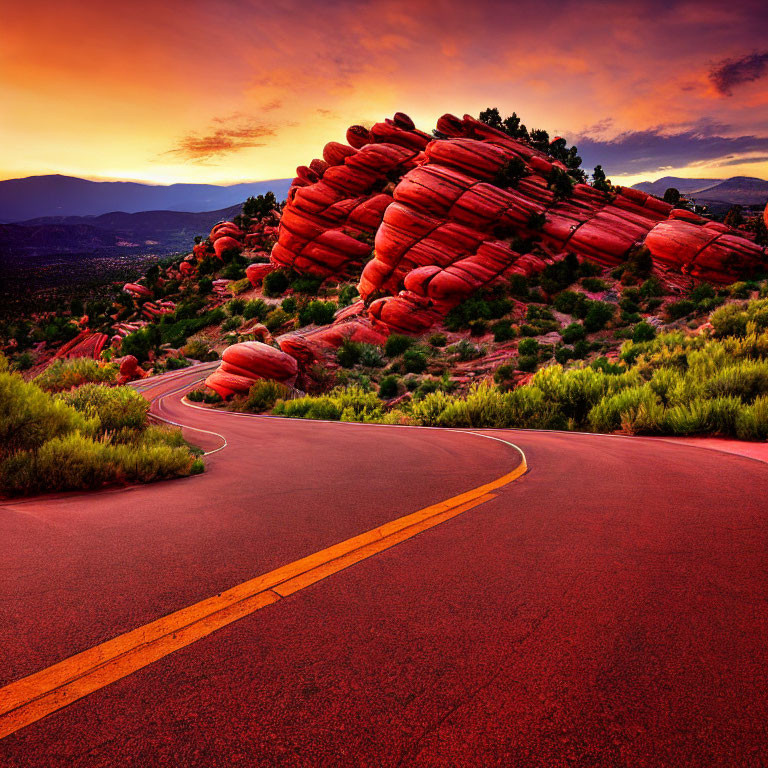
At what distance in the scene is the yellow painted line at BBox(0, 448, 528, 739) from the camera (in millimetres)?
1470

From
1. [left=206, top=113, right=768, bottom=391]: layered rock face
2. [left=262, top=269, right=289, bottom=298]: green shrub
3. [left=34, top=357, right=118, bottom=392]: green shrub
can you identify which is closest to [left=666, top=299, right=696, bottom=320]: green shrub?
[left=206, top=113, right=768, bottom=391]: layered rock face

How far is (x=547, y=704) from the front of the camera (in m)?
1.46

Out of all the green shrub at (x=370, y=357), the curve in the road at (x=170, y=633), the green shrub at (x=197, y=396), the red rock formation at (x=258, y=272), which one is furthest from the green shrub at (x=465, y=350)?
the red rock formation at (x=258, y=272)

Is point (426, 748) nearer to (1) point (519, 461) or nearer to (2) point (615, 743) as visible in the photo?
(2) point (615, 743)

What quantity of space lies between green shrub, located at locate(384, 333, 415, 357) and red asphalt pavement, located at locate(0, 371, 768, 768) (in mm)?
25662

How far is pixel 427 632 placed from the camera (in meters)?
1.85

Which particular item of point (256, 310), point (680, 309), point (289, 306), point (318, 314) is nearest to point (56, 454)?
point (680, 309)

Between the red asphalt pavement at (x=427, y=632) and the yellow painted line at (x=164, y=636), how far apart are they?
2.5 inches

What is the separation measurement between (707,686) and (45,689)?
2.35 metres

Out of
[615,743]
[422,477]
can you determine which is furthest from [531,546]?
[422,477]

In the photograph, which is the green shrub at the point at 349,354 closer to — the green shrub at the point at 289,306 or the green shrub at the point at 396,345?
the green shrub at the point at 396,345

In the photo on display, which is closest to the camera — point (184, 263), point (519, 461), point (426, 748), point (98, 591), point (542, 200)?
point (426, 748)

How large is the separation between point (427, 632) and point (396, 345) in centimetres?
2788

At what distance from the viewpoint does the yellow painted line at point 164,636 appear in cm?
147
